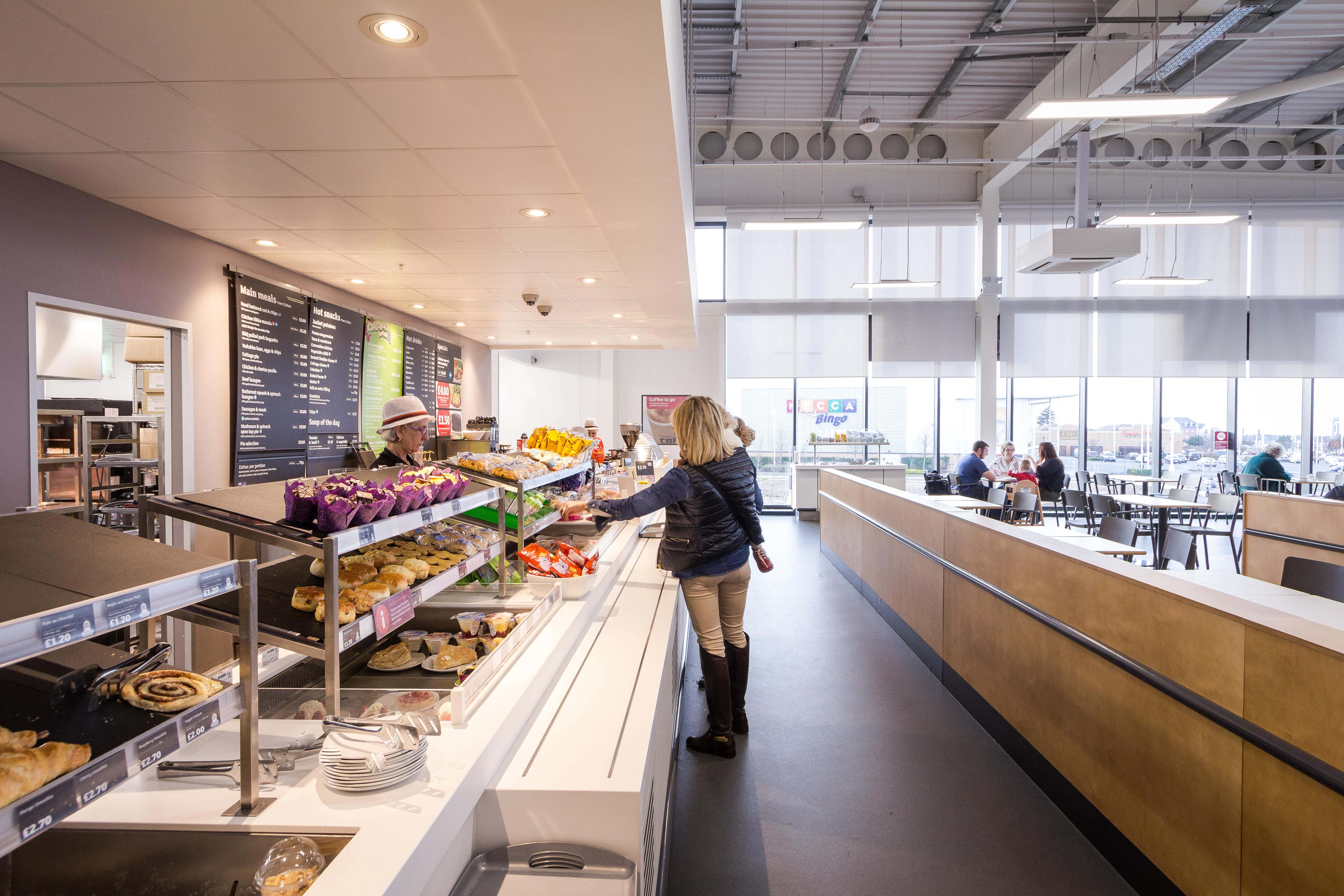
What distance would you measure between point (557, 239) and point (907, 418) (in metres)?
9.32

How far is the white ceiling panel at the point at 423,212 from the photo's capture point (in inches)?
131

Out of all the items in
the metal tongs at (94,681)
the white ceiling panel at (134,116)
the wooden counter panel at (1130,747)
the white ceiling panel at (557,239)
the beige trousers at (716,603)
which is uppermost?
the white ceiling panel at (557,239)

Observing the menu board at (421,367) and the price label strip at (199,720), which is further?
the menu board at (421,367)

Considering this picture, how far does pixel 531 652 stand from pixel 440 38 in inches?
73.4

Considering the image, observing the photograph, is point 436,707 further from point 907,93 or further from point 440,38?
point 907,93

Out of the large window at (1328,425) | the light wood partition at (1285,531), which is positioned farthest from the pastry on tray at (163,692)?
the large window at (1328,425)

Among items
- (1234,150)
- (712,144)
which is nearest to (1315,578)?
(712,144)

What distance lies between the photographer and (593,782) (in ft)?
5.22

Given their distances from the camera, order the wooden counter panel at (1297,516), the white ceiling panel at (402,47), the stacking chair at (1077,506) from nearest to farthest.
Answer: the white ceiling panel at (402,47) < the wooden counter panel at (1297,516) < the stacking chair at (1077,506)

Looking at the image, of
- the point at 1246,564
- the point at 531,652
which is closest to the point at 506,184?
the point at 531,652

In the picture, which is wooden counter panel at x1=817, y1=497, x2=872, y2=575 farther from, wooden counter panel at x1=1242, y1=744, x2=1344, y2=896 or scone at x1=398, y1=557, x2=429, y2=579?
scone at x1=398, y1=557, x2=429, y2=579

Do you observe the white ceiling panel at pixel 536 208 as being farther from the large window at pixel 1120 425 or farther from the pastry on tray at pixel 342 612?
the large window at pixel 1120 425

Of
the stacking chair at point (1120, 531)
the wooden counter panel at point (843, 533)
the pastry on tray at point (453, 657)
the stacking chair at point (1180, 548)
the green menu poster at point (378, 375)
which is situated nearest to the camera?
the pastry on tray at point (453, 657)

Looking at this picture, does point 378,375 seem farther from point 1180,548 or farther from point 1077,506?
point 1077,506
